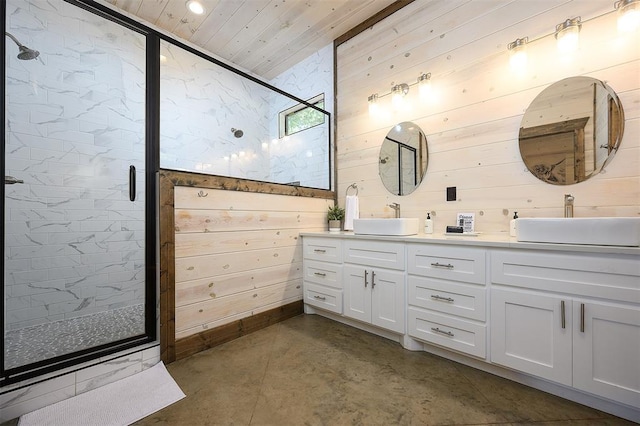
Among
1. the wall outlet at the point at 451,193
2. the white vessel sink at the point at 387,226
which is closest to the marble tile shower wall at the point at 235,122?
the white vessel sink at the point at 387,226

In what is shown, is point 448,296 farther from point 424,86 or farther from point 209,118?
point 209,118

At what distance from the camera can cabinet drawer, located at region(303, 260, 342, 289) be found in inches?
92.7

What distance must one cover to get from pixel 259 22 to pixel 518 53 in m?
2.37

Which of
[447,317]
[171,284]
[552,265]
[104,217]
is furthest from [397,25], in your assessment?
[104,217]

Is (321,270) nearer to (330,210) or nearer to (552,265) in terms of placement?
(330,210)

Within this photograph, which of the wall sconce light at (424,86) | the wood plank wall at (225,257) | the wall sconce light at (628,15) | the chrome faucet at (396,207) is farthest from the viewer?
the chrome faucet at (396,207)

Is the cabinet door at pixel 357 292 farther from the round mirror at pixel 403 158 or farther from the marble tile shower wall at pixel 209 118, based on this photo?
the marble tile shower wall at pixel 209 118

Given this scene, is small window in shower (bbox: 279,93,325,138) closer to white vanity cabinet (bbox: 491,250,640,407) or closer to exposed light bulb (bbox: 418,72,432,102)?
exposed light bulb (bbox: 418,72,432,102)

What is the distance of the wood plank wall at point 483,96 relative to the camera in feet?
5.24

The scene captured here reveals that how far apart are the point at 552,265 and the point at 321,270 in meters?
1.64

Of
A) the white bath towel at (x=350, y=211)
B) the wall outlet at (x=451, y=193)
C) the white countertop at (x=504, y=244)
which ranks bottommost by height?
the white countertop at (x=504, y=244)

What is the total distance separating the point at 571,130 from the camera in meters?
1.72

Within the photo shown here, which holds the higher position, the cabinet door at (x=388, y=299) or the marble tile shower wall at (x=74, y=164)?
the marble tile shower wall at (x=74, y=164)

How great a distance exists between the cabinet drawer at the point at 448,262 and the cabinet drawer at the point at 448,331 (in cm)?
26
